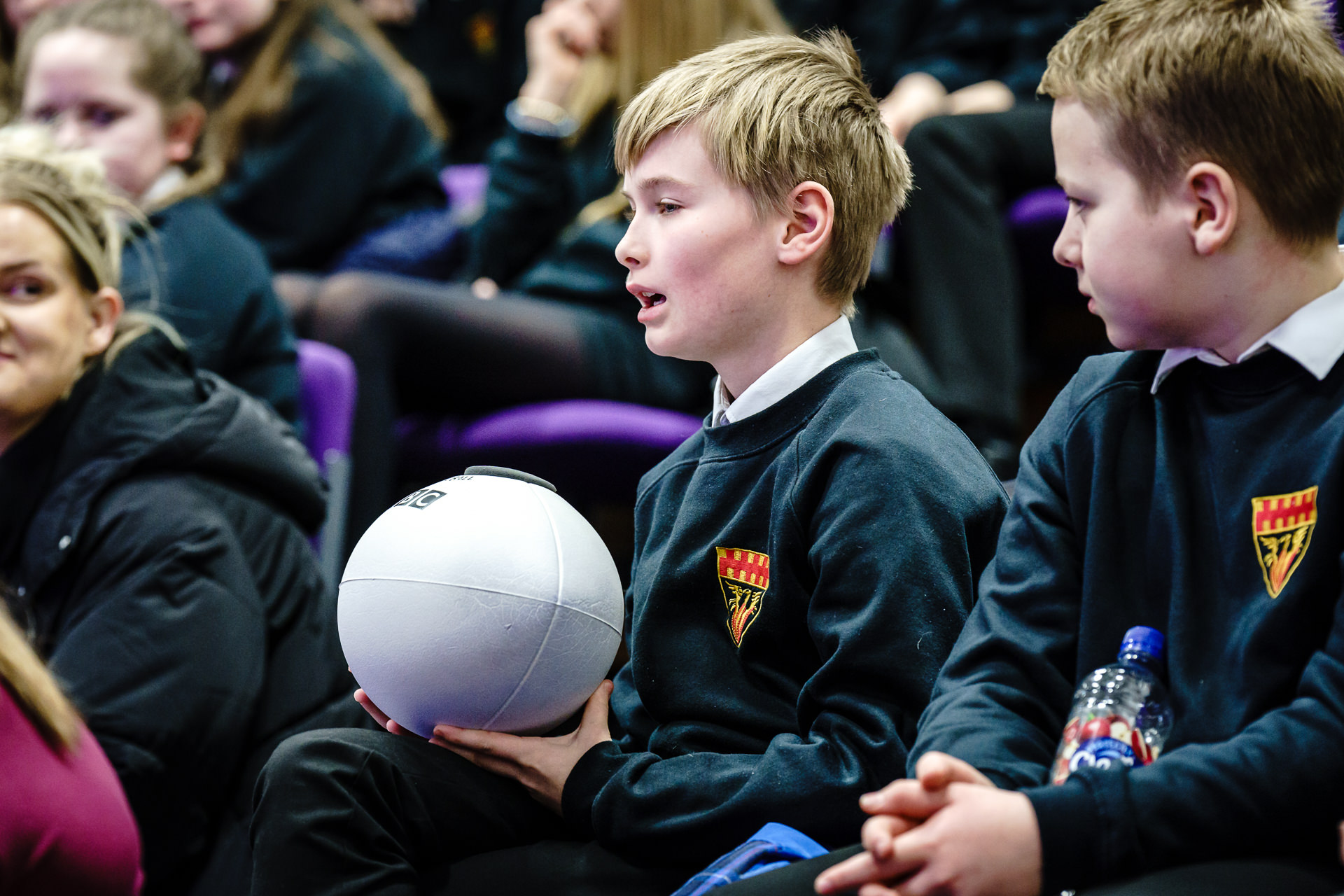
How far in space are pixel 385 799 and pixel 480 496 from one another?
0.30m

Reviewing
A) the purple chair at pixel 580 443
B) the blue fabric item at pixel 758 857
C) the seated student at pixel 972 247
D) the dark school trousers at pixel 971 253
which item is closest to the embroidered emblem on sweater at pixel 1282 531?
the blue fabric item at pixel 758 857

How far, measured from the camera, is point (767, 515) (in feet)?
4.60

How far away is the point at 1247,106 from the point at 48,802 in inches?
46.0

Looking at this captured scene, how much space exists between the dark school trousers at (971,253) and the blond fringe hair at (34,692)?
1652 millimetres

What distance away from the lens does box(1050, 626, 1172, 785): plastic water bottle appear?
3.70ft

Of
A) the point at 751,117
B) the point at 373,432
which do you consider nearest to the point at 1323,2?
the point at 751,117

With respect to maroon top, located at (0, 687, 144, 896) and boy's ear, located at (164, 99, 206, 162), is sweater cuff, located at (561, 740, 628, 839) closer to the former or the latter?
maroon top, located at (0, 687, 144, 896)

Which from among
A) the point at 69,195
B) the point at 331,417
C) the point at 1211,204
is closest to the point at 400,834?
the point at 1211,204

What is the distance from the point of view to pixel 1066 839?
1.02m

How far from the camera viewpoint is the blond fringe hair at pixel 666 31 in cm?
291

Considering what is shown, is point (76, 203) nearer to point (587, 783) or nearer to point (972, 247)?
point (587, 783)

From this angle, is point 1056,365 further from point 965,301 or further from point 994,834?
point 994,834

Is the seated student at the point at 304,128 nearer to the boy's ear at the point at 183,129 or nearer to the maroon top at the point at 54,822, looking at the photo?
the boy's ear at the point at 183,129

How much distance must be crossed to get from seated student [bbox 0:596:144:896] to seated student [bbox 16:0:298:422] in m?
1.22
